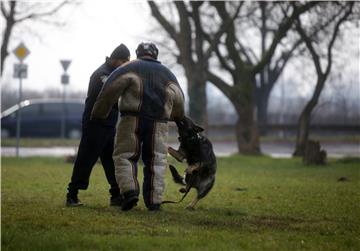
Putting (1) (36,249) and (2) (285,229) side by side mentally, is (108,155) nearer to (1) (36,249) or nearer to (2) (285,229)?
(2) (285,229)

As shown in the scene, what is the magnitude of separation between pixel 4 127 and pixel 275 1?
51.3ft

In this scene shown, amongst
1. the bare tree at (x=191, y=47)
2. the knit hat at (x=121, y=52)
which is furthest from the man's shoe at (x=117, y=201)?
the bare tree at (x=191, y=47)

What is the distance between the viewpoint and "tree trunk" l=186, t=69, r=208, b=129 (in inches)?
985

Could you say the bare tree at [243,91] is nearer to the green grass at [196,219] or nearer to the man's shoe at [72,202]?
the green grass at [196,219]

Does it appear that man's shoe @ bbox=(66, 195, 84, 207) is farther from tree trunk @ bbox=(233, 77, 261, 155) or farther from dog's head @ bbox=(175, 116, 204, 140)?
tree trunk @ bbox=(233, 77, 261, 155)

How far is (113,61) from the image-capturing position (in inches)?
395

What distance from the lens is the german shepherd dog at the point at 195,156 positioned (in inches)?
386

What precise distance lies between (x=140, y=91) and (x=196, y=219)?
1736 mm

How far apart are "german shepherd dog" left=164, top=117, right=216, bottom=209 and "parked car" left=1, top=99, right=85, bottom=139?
25.3 metres

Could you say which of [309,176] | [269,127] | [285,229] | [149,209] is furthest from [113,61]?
[269,127]

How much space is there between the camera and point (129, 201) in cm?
909

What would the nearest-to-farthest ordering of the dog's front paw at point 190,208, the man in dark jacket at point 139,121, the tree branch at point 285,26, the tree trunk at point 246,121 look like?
the man in dark jacket at point 139,121 → the dog's front paw at point 190,208 → the tree branch at point 285,26 → the tree trunk at point 246,121

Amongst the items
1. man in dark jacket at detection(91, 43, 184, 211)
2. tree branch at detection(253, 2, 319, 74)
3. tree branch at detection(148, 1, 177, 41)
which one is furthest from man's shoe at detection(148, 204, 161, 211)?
tree branch at detection(148, 1, 177, 41)

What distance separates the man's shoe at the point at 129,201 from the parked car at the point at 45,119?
2590 cm
